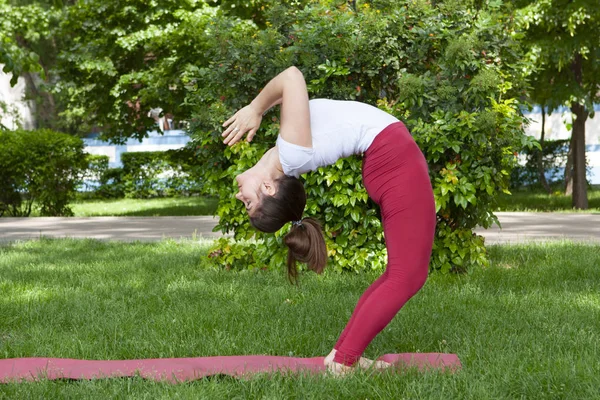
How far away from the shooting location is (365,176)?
13.3 feet

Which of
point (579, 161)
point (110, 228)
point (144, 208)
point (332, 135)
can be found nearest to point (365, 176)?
point (332, 135)

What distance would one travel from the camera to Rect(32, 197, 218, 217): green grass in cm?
→ 1598

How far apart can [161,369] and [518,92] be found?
5024 mm

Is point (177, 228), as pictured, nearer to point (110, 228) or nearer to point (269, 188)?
point (110, 228)

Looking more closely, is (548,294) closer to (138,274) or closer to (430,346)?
(430,346)

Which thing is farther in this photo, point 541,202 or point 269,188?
point 541,202

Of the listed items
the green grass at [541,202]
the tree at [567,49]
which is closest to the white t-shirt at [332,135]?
the tree at [567,49]

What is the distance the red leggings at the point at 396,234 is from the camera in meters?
3.85

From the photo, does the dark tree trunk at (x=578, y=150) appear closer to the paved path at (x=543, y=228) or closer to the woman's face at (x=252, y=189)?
the paved path at (x=543, y=228)

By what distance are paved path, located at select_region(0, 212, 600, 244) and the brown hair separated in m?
5.53

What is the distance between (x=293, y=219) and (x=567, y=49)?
10.8m

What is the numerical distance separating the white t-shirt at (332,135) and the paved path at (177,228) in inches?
224

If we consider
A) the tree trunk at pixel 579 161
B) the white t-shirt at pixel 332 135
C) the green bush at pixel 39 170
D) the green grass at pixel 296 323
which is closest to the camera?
the green grass at pixel 296 323

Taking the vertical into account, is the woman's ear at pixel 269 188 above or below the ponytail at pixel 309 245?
above
